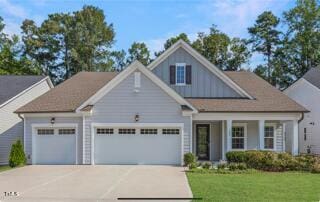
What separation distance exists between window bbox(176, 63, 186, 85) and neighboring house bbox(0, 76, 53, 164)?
9876 mm

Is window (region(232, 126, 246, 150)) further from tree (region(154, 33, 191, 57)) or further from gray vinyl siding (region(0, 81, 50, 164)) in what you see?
tree (region(154, 33, 191, 57))

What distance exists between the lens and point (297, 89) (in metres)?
34.4

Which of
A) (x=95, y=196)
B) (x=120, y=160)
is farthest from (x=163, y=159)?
(x=95, y=196)

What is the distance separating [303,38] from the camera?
4656cm

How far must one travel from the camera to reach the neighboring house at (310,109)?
30.5 m

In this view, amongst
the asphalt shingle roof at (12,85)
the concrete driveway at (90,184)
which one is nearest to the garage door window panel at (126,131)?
the concrete driveway at (90,184)

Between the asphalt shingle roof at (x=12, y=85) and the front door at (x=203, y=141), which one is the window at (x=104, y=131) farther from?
the asphalt shingle roof at (x=12, y=85)

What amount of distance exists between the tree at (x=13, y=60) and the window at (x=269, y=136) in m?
27.3

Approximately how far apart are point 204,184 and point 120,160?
29.8 ft

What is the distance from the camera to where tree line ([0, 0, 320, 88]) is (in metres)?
46.4

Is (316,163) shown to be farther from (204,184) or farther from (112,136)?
(112,136)

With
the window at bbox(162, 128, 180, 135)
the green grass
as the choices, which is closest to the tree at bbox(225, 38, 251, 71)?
the window at bbox(162, 128, 180, 135)

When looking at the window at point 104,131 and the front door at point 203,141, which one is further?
the front door at point 203,141

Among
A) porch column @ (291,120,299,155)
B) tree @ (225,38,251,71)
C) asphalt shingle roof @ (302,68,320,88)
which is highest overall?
tree @ (225,38,251,71)
